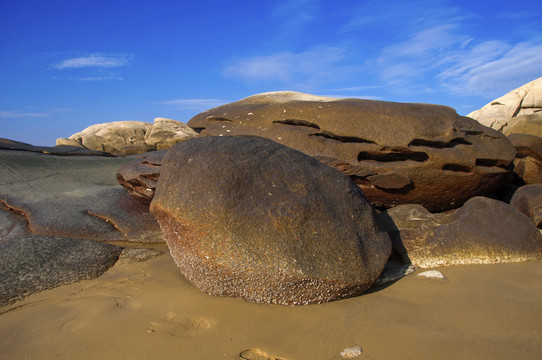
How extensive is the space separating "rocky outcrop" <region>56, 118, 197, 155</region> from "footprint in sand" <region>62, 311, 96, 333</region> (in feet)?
65.5

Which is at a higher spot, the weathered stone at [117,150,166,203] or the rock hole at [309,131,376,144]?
the rock hole at [309,131,376,144]

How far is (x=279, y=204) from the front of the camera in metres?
2.64

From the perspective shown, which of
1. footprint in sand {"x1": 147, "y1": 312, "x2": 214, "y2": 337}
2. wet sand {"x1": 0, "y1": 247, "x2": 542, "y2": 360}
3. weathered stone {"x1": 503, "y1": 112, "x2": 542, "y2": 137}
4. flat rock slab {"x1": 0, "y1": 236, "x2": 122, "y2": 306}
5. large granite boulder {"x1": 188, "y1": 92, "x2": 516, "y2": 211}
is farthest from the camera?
weathered stone {"x1": 503, "y1": 112, "x2": 542, "y2": 137}

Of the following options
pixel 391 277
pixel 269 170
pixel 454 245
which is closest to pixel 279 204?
pixel 269 170

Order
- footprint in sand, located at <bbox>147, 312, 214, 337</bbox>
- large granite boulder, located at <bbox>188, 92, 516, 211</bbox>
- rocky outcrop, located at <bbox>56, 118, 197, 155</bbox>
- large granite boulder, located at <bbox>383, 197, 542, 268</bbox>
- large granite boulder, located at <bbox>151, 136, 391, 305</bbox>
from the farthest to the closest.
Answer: rocky outcrop, located at <bbox>56, 118, 197, 155</bbox>, large granite boulder, located at <bbox>188, 92, 516, 211</bbox>, large granite boulder, located at <bbox>383, 197, 542, 268</bbox>, large granite boulder, located at <bbox>151, 136, 391, 305</bbox>, footprint in sand, located at <bbox>147, 312, 214, 337</bbox>

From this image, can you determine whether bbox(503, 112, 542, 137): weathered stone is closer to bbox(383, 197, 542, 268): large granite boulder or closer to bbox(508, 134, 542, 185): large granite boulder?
bbox(508, 134, 542, 185): large granite boulder

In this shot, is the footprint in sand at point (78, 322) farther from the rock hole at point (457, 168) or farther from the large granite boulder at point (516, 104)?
the large granite boulder at point (516, 104)

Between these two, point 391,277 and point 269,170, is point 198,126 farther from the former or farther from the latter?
point 391,277

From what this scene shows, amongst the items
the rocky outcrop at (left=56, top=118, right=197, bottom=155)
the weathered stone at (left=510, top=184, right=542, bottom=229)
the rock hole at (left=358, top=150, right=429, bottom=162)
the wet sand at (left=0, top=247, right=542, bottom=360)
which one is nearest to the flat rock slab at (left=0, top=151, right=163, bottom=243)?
the wet sand at (left=0, top=247, right=542, bottom=360)

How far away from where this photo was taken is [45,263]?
319 cm

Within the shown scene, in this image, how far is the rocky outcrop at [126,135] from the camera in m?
22.5

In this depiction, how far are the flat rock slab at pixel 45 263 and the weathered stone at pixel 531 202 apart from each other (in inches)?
153

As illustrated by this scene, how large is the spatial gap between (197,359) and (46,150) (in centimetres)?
639

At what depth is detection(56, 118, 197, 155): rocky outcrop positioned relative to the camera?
74.0 ft
